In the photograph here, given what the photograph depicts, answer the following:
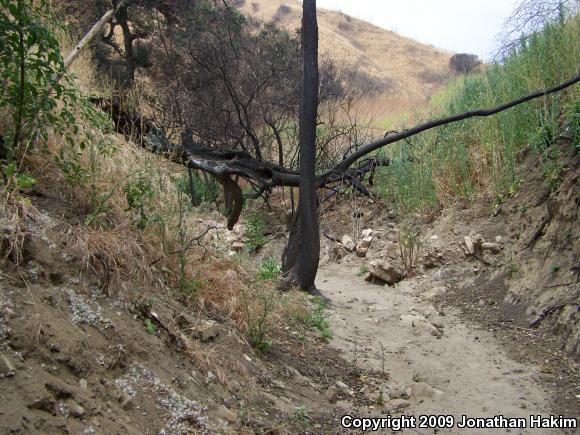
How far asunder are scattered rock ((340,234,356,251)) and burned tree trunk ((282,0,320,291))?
9.32ft

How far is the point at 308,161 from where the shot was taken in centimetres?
660

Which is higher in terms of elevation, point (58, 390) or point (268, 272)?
point (58, 390)

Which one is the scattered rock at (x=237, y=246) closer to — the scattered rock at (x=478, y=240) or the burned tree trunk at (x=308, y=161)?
the burned tree trunk at (x=308, y=161)

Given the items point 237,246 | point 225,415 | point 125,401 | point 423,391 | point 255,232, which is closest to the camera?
point 125,401

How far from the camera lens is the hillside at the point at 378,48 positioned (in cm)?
3272

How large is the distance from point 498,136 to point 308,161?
10.5 ft

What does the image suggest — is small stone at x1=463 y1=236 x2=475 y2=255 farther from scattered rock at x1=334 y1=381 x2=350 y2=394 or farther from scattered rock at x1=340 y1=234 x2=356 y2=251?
scattered rock at x1=334 y1=381 x2=350 y2=394

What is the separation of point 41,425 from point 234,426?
0.99 meters

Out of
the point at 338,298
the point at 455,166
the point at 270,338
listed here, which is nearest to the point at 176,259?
the point at 270,338

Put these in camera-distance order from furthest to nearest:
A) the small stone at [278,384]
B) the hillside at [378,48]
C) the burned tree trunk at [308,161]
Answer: the hillside at [378,48], the burned tree trunk at [308,161], the small stone at [278,384]

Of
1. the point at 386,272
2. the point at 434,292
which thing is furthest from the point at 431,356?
the point at 386,272

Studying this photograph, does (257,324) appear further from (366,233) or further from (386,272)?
(366,233)

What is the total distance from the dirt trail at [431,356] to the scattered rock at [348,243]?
7.67 feet

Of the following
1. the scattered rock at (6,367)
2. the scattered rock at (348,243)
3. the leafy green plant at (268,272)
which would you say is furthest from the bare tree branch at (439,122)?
the scattered rock at (6,367)
